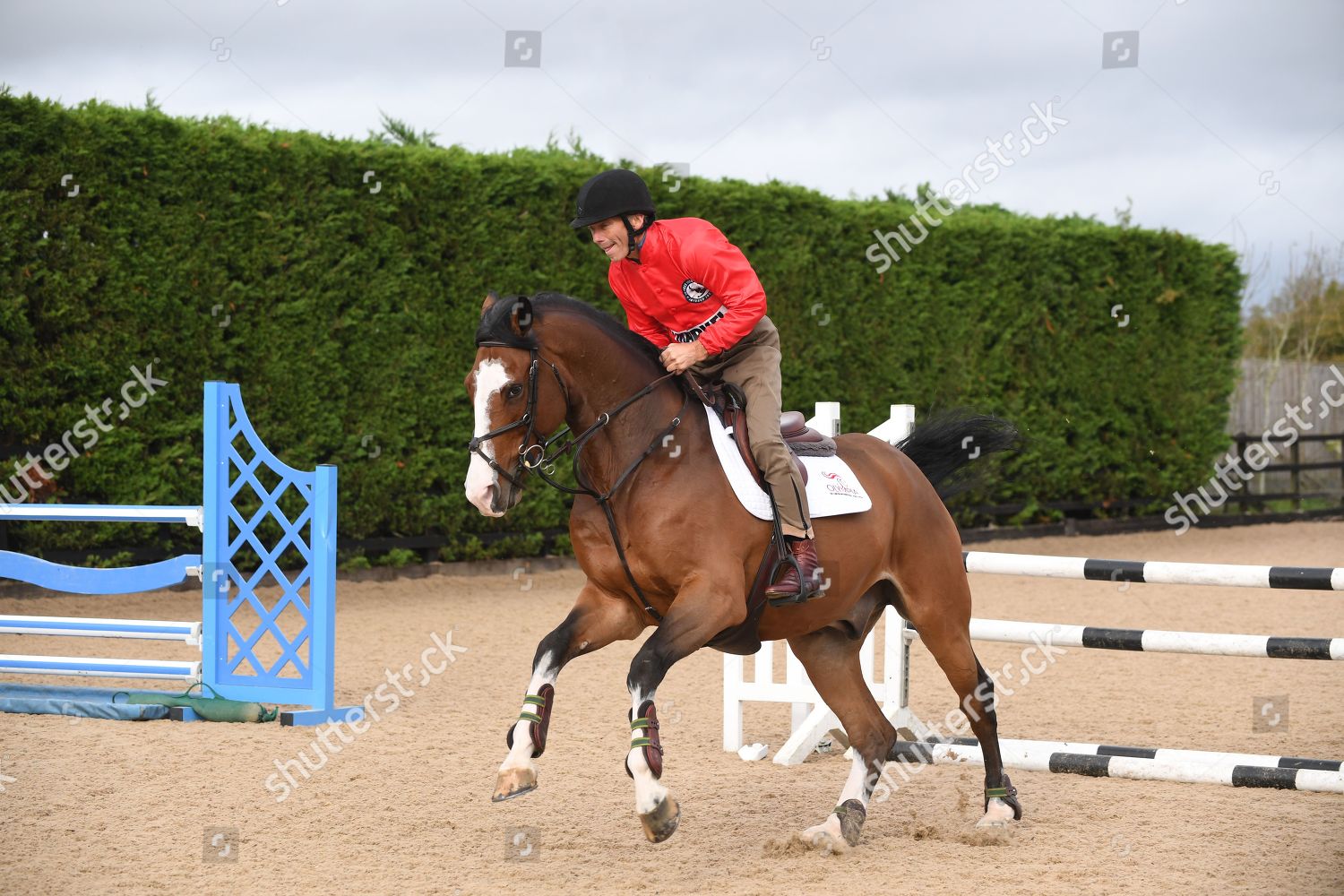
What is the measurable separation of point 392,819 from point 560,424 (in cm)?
175

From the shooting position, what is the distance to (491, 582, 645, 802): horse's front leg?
12.7 feet

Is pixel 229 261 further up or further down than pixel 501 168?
further down

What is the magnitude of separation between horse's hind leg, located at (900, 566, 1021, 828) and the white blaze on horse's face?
180 centimetres

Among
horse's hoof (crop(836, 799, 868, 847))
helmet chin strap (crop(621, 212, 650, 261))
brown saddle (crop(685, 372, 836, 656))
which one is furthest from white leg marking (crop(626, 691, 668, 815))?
helmet chin strap (crop(621, 212, 650, 261))

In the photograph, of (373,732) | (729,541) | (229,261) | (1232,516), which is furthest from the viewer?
(1232,516)

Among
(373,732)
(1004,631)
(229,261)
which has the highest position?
(229,261)

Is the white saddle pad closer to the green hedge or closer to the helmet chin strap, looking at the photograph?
the helmet chin strap

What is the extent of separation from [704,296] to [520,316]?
70cm

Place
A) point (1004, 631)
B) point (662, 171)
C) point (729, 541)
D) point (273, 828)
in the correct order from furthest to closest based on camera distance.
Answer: point (662, 171) → point (1004, 631) → point (273, 828) → point (729, 541)

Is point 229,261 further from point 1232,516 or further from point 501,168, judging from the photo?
point 1232,516

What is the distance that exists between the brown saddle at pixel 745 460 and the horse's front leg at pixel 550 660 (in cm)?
33

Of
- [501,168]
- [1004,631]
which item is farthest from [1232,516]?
[1004,631]

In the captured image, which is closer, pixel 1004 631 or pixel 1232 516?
pixel 1004 631

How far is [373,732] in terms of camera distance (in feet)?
21.0
